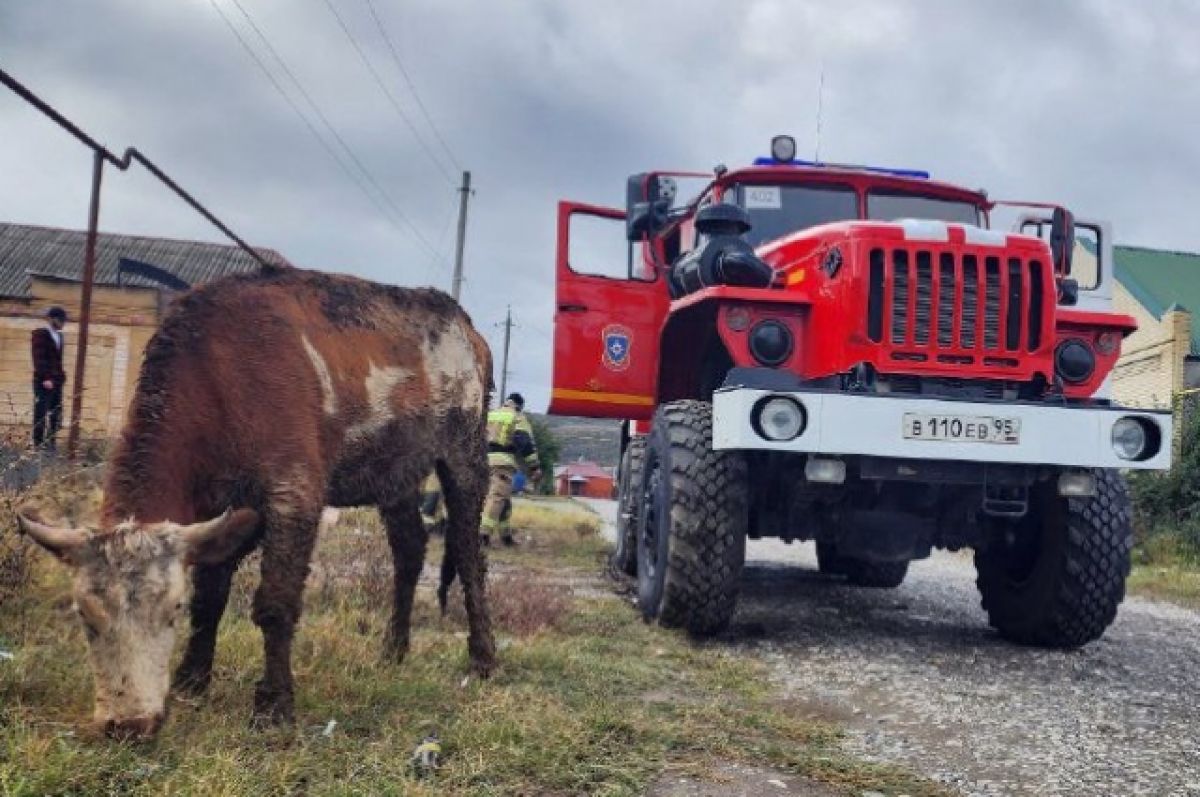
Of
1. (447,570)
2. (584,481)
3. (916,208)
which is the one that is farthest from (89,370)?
(584,481)

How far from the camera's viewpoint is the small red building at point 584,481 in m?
53.6

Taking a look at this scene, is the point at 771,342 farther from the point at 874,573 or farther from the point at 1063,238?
the point at 874,573

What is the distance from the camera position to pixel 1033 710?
4.47m

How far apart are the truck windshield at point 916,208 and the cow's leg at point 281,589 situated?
15.0 feet

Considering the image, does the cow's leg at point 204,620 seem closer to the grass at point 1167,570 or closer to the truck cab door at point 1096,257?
the truck cab door at point 1096,257

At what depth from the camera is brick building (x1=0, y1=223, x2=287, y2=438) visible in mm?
5902

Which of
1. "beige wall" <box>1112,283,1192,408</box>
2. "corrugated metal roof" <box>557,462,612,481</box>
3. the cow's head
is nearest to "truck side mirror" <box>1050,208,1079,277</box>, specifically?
the cow's head

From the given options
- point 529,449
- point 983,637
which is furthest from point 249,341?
point 529,449

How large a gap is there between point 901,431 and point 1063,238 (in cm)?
257

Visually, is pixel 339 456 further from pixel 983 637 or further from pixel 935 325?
pixel 983 637

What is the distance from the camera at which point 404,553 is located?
5098mm

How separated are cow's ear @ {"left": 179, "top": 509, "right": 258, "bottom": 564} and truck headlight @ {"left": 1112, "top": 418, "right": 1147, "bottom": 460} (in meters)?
4.28

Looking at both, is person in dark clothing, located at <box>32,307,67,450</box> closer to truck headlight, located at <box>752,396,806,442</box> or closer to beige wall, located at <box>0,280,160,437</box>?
beige wall, located at <box>0,280,160,437</box>

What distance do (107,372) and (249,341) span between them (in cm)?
514
